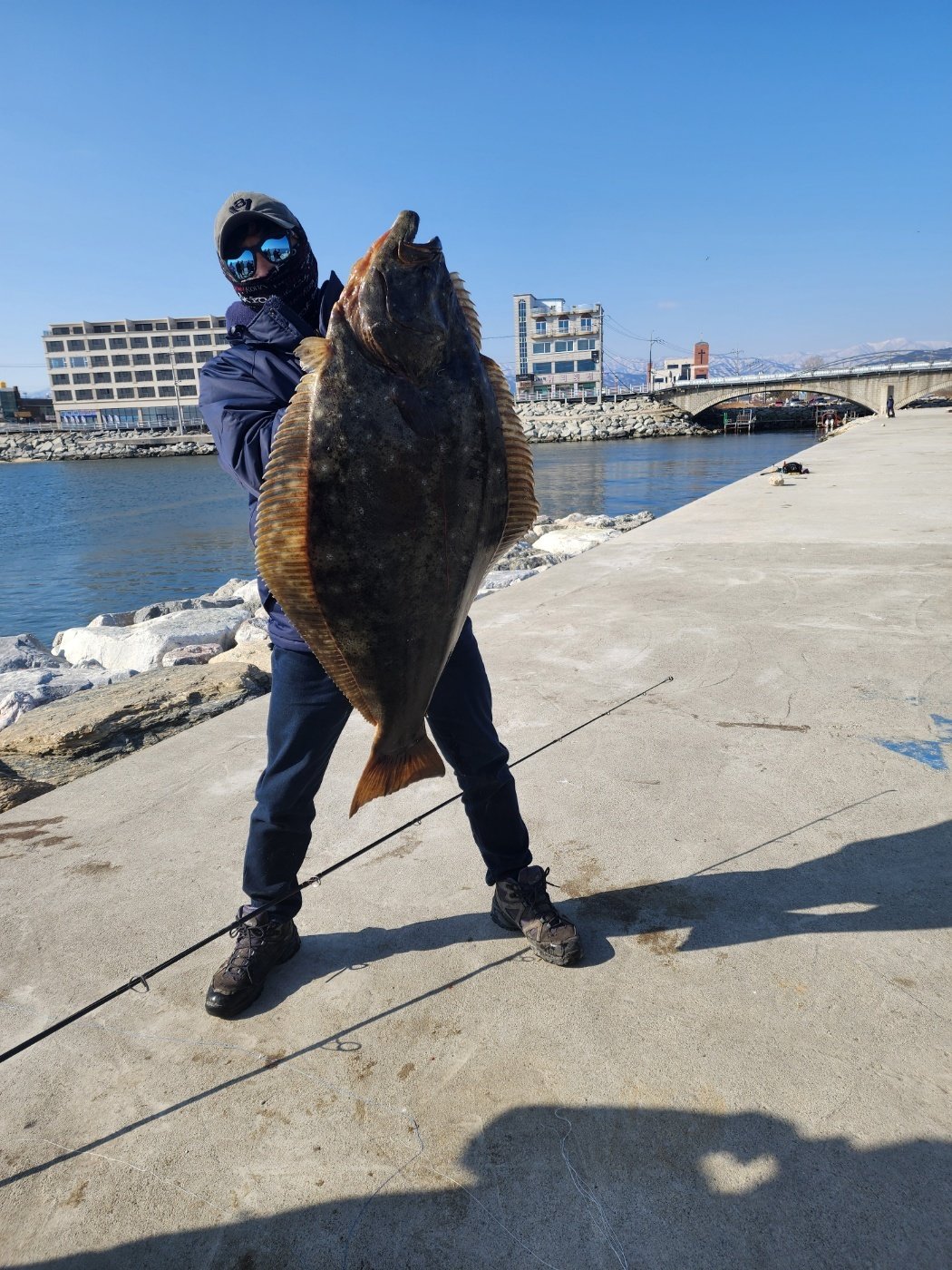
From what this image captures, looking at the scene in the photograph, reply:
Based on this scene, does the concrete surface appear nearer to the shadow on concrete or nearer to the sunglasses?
the shadow on concrete

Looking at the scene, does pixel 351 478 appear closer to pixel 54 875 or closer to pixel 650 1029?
pixel 650 1029

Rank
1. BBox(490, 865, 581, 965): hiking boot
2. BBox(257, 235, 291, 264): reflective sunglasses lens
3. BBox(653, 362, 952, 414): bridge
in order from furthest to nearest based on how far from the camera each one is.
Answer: BBox(653, 362, 952, 414): bridge
BBox(490, 865, 581, 965): hiking boot
BBox(257, 235, 291, 264): reflective sunglasses lens

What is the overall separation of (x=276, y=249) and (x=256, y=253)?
6 centimetres

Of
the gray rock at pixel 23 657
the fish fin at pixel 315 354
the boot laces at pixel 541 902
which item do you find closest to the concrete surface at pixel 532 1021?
the boot laces at pixel 541 902

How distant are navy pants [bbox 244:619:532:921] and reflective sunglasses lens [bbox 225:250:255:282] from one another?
1117mm

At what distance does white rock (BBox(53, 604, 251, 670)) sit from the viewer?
7.78 m

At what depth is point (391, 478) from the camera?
1794 millimetres

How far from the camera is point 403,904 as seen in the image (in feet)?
9.01

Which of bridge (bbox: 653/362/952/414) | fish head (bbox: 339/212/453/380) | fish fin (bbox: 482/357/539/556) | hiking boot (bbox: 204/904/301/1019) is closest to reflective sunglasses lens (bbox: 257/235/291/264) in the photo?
fish head (bbox: 339/212/453/380)

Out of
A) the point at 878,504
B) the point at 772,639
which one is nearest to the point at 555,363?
the point at 878,504

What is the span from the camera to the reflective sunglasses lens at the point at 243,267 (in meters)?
2.24

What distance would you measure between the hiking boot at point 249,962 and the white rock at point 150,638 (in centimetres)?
571

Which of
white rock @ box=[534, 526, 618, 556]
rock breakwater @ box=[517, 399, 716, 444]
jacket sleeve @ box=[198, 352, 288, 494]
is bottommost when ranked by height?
white rock @ box=[534, 526, 618, 556]

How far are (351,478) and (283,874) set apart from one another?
1351 mm
